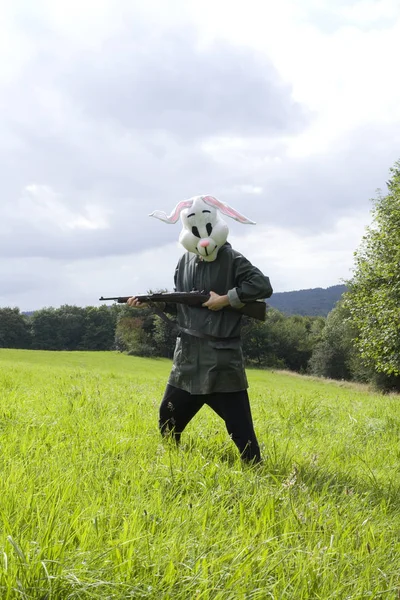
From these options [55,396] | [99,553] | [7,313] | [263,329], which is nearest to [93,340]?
[7,313]

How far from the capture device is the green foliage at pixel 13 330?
84812 mm

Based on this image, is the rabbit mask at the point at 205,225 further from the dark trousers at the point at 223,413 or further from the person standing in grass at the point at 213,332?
the dark trousers at the point at 223,413

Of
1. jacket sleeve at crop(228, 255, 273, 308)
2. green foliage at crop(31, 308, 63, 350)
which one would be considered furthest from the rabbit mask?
green foliage at crop(31, 308, 63, 350)

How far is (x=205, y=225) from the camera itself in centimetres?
494

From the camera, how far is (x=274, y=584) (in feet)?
7.75

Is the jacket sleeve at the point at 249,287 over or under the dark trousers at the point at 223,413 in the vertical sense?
over

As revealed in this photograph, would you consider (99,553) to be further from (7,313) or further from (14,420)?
(7,313)

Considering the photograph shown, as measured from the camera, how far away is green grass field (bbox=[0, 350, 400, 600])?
2.29m

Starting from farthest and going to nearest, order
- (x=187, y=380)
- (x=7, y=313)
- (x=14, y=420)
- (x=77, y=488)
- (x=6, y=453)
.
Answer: (x=7, y=313)
(x=14, y=420)
(x=187, y=380)
(x=6, y=453)
(x=77, y=488)

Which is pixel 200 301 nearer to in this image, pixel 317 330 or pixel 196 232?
pixel 196 232

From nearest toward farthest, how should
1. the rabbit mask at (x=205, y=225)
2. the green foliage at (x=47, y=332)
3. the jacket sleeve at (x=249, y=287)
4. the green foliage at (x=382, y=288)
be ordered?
the jacket sleeve at (x=249, y=287)
the rabbit mask at (x=205, y=225)
the green foliage at (x=382, y=288)
the green foliage at (x=47, y=332)

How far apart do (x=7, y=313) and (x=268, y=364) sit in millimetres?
47800

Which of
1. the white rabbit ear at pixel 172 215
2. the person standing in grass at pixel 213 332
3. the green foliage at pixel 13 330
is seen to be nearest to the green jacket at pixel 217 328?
the person standing in grass at pixel 213 332

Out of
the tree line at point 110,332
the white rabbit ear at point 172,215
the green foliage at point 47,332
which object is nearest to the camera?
Answer: the white rabbit ear at point 172,215
